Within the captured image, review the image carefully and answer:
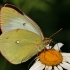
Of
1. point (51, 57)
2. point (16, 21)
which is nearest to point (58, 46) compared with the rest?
point (51, 57)

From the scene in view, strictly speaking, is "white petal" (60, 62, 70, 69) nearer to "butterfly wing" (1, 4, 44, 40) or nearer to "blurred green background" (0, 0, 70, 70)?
"butterfly wing" (1, 4, 44, 40)

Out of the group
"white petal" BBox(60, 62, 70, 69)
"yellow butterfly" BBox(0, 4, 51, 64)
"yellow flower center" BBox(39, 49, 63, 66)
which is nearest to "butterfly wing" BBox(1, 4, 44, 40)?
"yellow butterfly" BBox(0, 4, 51, 64)

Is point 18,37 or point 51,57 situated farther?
point 18,37

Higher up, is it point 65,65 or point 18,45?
point 65,65

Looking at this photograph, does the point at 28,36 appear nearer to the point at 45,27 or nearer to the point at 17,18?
the point at 17,18

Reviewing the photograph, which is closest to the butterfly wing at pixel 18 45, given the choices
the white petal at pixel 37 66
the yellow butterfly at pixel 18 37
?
the yellow butterfly at pixel 18 37

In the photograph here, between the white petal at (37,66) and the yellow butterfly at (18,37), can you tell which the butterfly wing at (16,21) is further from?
the white petal at (37,66)

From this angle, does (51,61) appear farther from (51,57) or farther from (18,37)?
(18,37)

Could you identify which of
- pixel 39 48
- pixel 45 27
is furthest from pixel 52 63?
pixel 45 27
